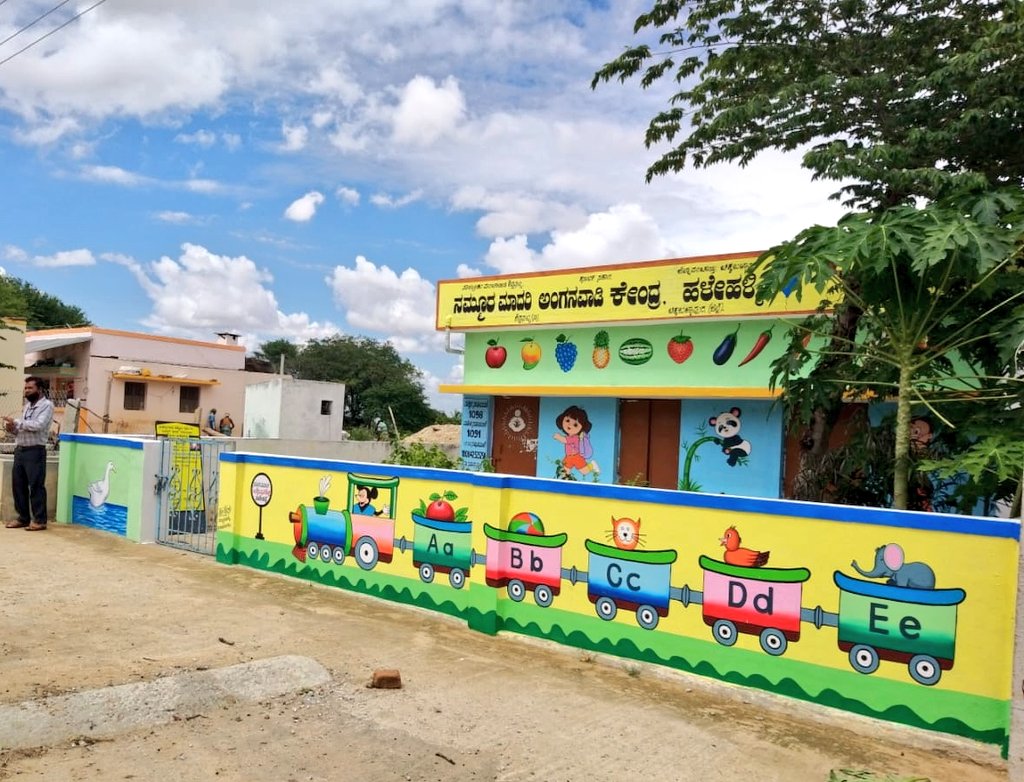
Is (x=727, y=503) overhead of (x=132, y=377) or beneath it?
beneath

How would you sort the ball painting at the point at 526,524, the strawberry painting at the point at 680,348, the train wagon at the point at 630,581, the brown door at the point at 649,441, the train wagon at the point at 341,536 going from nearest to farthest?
1. the train wagon at the point at 630,581
2. the ball painting at the point at 526,524
3. the train wagon at the point at 341,536
4. the strawberry painting at the point at 680,348
5. the brown door at the point at 649,441

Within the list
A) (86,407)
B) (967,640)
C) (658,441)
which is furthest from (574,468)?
(86,407)

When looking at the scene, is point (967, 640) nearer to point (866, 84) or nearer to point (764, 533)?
point (764, 533)

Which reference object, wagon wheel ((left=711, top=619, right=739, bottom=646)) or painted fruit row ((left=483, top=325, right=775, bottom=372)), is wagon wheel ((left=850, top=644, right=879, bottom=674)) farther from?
painted fruit row ((left=483, top=325, right=775, bottom=372))

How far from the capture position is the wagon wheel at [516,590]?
6.81m

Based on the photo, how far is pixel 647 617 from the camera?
19.9ft

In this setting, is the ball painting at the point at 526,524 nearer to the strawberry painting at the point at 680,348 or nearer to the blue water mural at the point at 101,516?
the blue water mural at the point at 101,516

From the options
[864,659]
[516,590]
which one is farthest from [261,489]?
[864,659]

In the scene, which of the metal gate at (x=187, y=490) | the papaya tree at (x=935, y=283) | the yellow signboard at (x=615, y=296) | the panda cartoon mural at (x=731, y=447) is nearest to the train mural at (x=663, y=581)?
the papaya tree at (x=935, y=283)

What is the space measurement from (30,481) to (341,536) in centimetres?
570

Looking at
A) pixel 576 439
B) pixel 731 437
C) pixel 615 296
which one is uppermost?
pixel 615 296

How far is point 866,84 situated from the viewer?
30.3 ft

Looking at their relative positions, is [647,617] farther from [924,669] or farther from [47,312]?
[47,312]

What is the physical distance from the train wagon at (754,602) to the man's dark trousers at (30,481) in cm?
949
